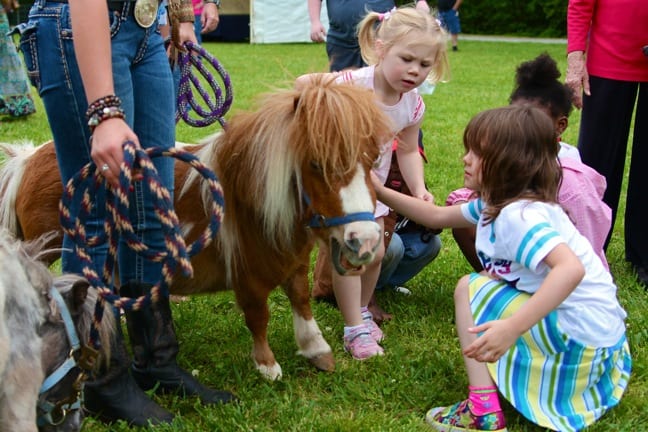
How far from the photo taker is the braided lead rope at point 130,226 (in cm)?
208

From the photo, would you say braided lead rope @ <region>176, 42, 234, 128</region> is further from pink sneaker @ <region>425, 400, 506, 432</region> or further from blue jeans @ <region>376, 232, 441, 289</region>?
pink sneaker @ <region>425, 400, 506, 432</region>

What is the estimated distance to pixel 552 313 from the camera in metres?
2.68

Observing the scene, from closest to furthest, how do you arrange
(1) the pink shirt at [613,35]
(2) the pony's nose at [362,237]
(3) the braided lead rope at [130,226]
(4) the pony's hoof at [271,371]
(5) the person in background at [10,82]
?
(3) the braided lead rope at [130,226] < (2) the pony's nose at [362,237] < (4) the pony's hoof at [271,371] < (1) the pink shirt at [613,35] < (5) the person in background at [10,82]

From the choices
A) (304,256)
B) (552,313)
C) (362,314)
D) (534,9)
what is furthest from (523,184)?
(534,9)

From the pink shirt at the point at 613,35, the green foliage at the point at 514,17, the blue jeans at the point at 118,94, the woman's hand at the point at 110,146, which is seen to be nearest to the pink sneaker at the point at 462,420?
the blue jeans at the point at 118,94

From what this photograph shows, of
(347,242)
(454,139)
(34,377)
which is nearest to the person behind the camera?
(34,377)

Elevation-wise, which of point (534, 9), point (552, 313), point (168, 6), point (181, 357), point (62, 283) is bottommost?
point (534, 9)

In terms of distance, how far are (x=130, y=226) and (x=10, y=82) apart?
716 cm

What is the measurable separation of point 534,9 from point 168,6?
2792 centimetres

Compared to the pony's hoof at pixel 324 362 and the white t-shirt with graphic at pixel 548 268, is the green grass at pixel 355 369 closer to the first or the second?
the pony's hoof at pixel 324 362

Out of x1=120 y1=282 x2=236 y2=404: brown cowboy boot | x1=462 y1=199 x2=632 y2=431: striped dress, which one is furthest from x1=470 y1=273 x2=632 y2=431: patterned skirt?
x1=120 y1=282 x2=236 y2=404: brown cowboy boot

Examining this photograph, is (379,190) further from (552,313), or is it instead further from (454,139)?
(454,139)

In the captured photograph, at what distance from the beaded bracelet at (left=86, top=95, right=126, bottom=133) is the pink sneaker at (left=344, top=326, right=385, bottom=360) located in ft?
5.33

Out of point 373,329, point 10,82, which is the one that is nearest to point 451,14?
point 10,82
